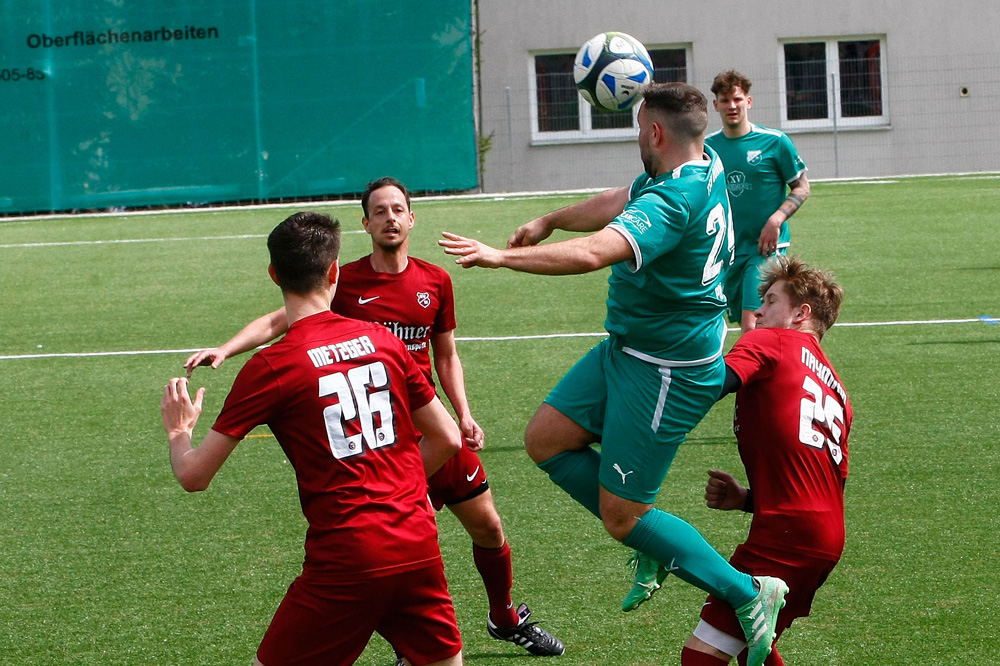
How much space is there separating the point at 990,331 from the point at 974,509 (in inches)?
185

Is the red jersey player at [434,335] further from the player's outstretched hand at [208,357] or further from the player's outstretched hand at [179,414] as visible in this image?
the player's outstretched hand at [179,414]

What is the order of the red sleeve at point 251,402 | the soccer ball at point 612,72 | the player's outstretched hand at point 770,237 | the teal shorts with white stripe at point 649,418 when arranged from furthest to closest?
the soccer ball at point 612,72
the player's outstretched hand at point 770,237
the teal shorts with white stripe at point 649,418
the red sleeve at point 251,402

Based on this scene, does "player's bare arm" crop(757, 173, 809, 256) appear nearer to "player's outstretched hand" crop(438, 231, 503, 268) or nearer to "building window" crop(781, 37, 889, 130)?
"player's outstretched hand" crop(438, 231, 503, 268)

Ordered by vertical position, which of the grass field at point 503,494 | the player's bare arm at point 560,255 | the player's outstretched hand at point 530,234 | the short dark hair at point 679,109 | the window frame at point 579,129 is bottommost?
the grass field at point 503,494

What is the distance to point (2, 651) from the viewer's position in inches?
189

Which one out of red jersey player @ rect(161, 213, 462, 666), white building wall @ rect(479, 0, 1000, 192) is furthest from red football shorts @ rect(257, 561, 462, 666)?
white building wall @ rect(479, 0, 1000, 192)

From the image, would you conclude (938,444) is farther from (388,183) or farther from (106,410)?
(106,410)

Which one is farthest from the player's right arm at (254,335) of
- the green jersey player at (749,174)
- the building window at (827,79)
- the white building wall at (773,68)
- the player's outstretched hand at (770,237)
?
the building window at (827,79)

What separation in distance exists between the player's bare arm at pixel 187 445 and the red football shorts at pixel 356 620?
410mm

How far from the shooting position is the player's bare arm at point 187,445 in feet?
10.8

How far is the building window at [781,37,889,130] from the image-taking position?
25.0 m

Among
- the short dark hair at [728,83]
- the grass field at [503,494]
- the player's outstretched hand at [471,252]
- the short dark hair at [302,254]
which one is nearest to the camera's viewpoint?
the short dark hair at [302,254]

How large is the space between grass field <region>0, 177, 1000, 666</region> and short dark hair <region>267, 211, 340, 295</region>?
1922 mm

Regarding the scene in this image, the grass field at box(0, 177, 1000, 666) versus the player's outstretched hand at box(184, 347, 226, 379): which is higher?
the player's outstretched hand at box(184, 347, 226, 379)
